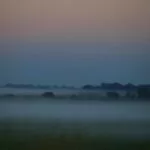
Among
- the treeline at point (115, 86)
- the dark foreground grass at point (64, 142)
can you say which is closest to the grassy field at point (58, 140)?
the dark foreground grass at point (64, 142)

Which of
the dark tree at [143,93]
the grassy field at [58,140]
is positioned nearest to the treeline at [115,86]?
the dark tree at [143,93]

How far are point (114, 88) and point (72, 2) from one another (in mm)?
428

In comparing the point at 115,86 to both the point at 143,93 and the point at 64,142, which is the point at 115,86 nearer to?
the point at 143,93

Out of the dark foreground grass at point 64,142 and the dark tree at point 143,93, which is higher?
the dark tree at point 143,93

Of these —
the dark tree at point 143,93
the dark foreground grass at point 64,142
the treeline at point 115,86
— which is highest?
the treeline at point 115,86

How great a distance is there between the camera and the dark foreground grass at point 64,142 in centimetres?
156

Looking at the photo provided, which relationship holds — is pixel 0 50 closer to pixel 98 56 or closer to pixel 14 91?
pixel 14 91

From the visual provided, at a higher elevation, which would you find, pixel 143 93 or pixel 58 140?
pixel 143 93

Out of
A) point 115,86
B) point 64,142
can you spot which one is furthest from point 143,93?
point 64,142

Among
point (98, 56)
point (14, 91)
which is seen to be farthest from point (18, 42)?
point (98, 56)

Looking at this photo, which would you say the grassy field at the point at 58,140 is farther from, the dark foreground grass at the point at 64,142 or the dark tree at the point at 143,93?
the dark tree at the point at 143,93

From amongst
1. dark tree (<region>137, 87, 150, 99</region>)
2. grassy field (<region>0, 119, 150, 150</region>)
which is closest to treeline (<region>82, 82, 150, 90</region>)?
dark tree (<region>137, 87, 150, 99</region>)

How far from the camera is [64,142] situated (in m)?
1.56

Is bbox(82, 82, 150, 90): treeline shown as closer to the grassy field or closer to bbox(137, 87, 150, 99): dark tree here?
bbox(137, 87, 150, 99): dark tree
